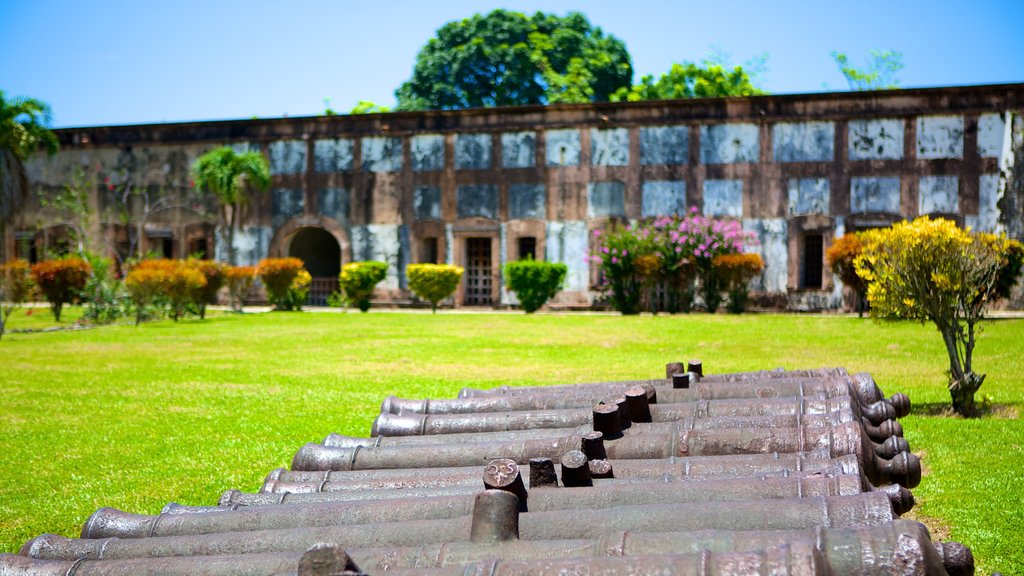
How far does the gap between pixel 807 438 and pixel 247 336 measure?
43.6ft

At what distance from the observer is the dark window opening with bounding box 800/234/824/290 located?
2206 cm

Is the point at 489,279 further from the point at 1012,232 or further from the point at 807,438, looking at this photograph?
the point at 807,438

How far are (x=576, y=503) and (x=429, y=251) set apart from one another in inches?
856

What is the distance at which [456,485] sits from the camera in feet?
11.8

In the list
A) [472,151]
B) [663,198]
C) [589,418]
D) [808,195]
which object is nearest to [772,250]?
[808,195]

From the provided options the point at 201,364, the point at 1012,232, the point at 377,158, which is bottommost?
the point at 201,364

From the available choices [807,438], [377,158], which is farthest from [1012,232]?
[807,438]

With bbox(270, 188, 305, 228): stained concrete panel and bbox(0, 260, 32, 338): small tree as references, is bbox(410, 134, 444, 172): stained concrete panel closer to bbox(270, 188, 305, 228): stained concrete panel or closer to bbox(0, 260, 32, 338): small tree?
bbox(270, 188, 305, 228): stained concrete panel

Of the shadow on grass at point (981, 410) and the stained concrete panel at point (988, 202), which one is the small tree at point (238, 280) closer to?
the stained concrete panel at point (988, 202)

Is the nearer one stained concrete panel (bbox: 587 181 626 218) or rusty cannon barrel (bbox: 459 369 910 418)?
rusty cannon barrel (bbox: 459 369 910 418)

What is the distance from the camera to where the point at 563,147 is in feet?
76.6

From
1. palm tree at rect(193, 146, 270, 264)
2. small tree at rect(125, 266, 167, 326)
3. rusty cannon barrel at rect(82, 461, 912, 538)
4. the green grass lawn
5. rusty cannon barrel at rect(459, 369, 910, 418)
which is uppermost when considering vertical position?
palm tree at rect(193, 146, 270, 264)

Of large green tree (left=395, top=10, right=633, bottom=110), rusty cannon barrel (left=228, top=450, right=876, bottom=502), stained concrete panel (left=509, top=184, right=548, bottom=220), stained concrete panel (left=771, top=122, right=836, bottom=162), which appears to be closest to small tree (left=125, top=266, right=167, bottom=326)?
stained concrete panel (left=509, top=184, right=548, bottom=220)

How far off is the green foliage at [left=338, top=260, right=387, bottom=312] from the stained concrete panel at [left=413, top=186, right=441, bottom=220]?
1.84m
